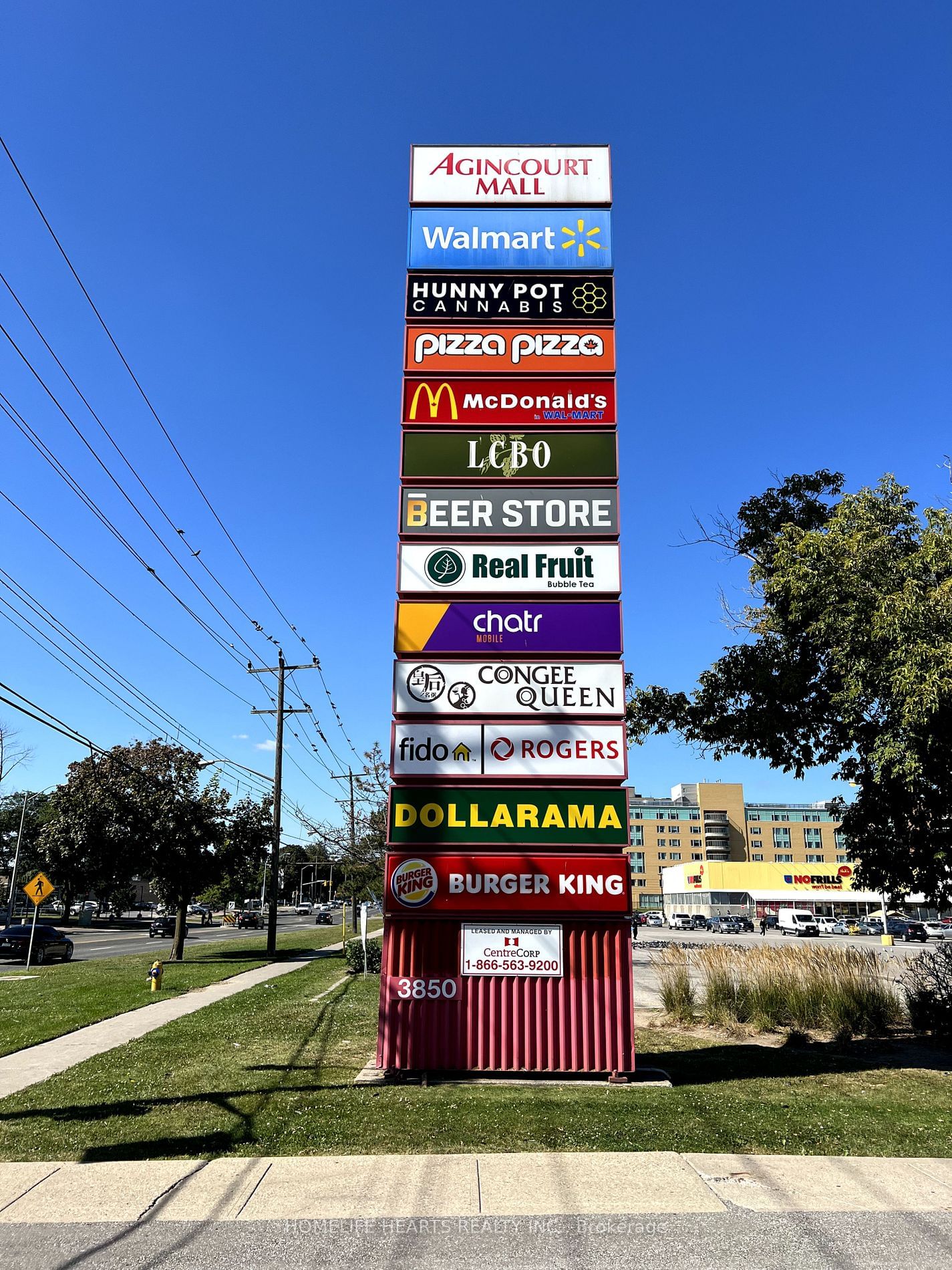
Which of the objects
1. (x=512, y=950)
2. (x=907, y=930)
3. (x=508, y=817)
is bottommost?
(x=907, y=930)

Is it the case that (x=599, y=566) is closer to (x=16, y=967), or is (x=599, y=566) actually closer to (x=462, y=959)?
(x=462, y=959)

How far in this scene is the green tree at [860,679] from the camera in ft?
38.4

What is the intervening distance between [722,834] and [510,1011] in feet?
463

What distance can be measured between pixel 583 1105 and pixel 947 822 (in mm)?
7061

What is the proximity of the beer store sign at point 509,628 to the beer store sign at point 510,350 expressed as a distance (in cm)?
361

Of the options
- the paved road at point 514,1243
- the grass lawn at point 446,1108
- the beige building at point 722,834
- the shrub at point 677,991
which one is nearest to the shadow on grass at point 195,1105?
the grass lawn at point 446,1108

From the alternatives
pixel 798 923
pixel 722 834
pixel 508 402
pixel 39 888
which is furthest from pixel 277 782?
pixel 722 834

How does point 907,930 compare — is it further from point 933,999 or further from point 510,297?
point 510,297

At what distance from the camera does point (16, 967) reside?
2898 centimetres

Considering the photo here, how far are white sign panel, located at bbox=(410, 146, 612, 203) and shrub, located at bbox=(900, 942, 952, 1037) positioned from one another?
1373cm

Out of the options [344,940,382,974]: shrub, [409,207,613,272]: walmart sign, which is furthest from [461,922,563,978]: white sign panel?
[344,940,382,974]: shrub

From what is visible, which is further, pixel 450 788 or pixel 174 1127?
pixel 450 788

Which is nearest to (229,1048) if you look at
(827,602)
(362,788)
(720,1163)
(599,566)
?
(720,1163)

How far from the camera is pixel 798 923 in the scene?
64750 mm
